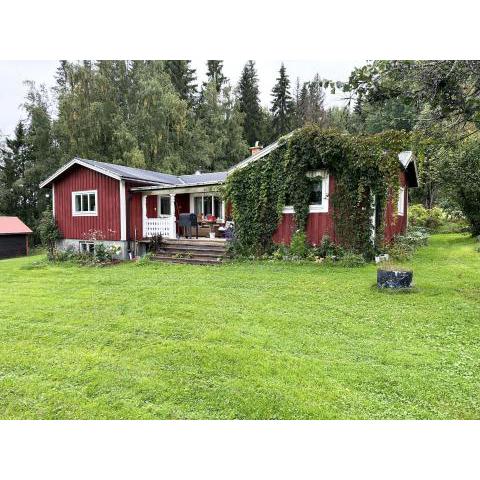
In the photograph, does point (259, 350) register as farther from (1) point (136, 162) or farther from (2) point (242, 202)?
(1) point (136, 162)

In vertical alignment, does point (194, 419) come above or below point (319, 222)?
below

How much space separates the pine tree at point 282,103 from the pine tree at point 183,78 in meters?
8.86

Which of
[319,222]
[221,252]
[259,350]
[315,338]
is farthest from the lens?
[221,252]

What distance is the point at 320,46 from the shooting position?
10.5 feet

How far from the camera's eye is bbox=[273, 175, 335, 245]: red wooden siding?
10.4 meters

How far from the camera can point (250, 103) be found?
35438mm

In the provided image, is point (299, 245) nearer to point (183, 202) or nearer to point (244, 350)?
point (244, 350)

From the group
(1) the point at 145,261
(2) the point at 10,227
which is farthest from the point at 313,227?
(2) the point at 10,227

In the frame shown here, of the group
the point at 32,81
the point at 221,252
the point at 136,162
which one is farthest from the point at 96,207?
the point at 32,81

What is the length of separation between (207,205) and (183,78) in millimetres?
20989

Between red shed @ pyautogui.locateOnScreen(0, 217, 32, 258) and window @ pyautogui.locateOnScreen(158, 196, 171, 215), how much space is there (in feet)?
39.2

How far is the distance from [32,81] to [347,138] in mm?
25482

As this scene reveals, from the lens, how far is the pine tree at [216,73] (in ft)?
110

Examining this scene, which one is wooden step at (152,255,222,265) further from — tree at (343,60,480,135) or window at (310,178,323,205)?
tree at (343,60,480,135)
